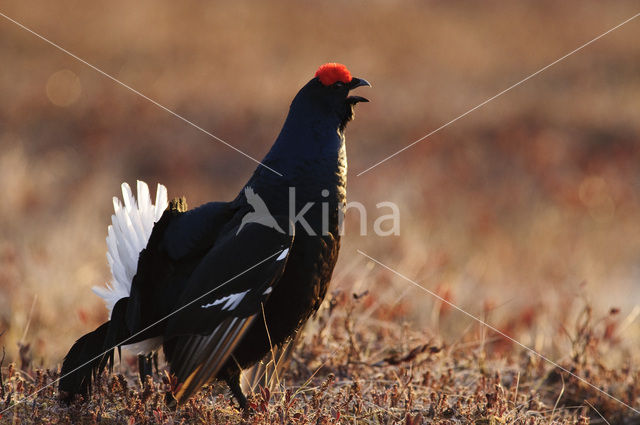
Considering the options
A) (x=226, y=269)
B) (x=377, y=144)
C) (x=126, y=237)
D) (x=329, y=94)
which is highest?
(x=377, y=144)

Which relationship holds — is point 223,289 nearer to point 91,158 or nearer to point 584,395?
point 584,395

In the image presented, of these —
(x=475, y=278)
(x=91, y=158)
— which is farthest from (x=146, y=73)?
(x=475, y=278)

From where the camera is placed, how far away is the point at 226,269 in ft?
8.75

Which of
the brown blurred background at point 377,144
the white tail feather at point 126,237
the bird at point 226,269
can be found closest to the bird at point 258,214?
the bird at point 226,269

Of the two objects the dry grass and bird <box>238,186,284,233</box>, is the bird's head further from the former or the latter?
the dry grass

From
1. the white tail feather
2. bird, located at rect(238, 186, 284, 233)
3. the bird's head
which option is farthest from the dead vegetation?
the bird's head

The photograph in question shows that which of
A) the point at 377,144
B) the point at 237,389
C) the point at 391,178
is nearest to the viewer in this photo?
the point at 237,389

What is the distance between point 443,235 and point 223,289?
5.05 meters

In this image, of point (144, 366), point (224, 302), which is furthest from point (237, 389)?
point (224, 302)

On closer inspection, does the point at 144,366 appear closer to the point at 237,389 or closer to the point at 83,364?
the point at 83,364

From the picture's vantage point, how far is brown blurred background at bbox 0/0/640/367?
17.9 ft

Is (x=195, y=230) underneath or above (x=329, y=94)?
underneath

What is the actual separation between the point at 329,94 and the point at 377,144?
6511 mm

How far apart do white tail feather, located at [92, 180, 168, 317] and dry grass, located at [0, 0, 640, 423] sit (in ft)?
1.52
